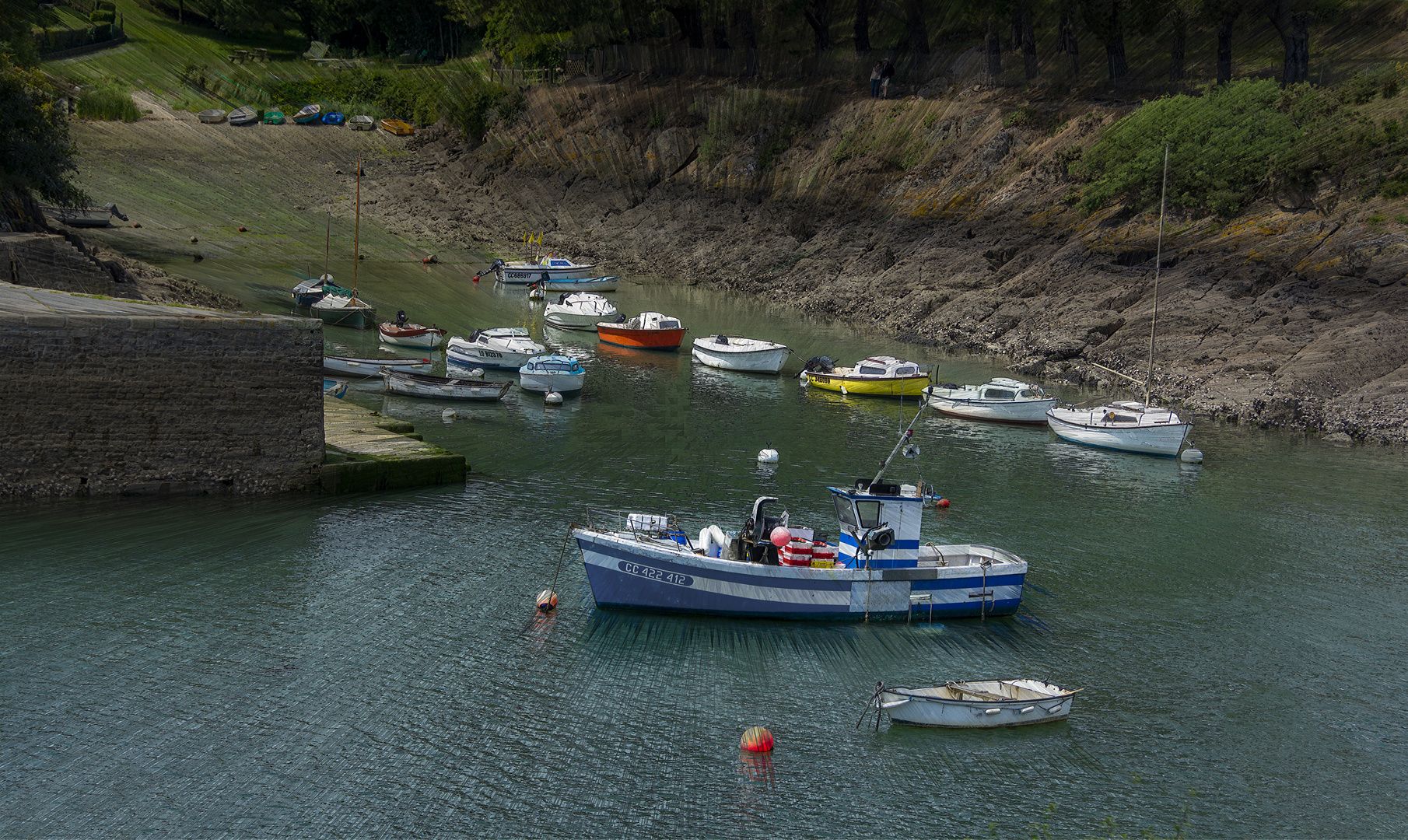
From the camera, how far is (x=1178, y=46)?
6794 cm

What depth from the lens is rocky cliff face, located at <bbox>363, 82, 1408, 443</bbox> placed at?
48.6 m

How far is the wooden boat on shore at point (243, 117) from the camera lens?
9125cm

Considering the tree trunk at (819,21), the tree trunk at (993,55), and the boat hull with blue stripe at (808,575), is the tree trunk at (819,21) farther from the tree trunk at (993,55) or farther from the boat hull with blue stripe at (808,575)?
the boat hull with blue stripe at (808,575)

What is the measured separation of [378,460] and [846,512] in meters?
14.8

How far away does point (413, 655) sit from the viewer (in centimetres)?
2197

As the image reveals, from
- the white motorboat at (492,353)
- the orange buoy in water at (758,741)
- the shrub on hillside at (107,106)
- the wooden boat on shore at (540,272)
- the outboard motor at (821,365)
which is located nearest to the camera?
the orange buoy in water at (758,741)

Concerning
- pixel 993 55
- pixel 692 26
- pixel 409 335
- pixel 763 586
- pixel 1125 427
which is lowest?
pixel 763 586

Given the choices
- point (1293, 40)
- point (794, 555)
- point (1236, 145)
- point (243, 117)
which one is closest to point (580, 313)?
point (1236, 145)

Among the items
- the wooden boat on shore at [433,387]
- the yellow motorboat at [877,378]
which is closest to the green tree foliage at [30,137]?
the wooden boat on shore at [433,387]

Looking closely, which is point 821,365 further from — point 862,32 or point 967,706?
point 862,32

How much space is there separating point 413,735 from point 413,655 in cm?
305

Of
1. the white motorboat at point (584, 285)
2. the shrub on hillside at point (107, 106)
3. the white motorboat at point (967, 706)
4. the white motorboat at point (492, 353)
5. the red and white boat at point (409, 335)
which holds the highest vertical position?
the shrub on hillside at point (107, 106)

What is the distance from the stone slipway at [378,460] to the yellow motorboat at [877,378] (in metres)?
21.8

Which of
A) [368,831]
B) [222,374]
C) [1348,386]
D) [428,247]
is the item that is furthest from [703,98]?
[368,831]
